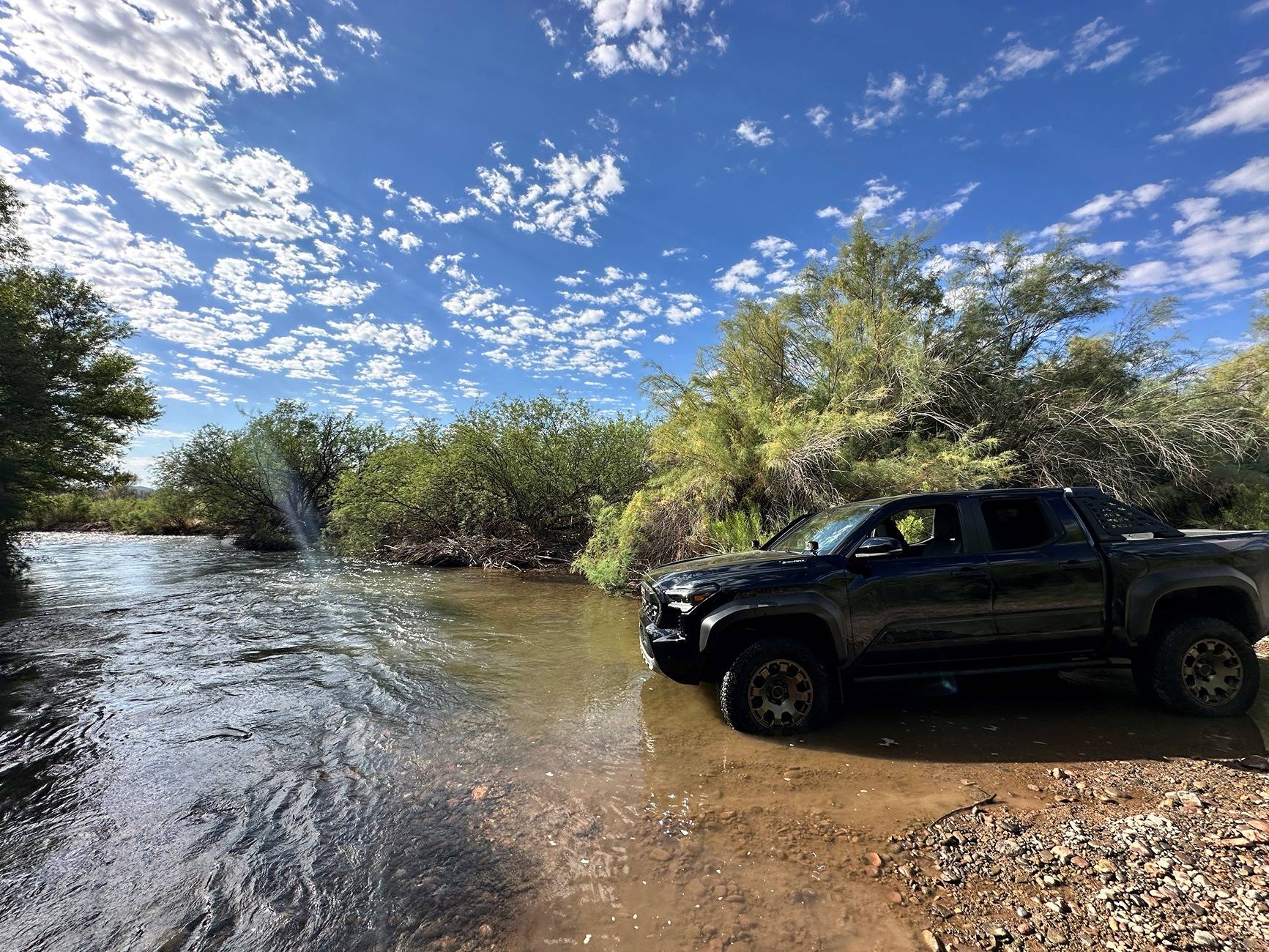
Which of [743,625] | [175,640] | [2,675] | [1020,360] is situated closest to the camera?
[743,625]

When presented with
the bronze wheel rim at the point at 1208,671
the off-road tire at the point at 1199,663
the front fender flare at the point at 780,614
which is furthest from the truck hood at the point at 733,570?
the bronze wheel rim at the point at 1208,671

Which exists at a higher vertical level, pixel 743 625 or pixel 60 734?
pixel 743 625

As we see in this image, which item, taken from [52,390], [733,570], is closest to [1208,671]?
[733,570]

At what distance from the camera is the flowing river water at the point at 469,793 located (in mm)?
2414

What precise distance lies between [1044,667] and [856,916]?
297 cm

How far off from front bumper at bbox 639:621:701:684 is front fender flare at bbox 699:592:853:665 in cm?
12

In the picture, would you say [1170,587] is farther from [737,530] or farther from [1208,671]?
[737,530]

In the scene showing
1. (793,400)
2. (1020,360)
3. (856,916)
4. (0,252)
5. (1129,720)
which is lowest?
(856,916)

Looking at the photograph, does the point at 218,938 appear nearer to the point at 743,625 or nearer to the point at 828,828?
the point at 828,828

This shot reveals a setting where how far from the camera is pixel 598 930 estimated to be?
7.62 feet

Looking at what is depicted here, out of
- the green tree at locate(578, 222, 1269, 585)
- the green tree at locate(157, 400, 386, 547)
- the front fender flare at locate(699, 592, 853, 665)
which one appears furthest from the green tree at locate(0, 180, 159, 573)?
the front fender flare at locate(699, 592, 853, 665)

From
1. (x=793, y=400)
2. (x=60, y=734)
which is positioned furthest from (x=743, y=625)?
(x=793, y=400)

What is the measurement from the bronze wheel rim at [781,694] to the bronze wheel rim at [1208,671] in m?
2.96

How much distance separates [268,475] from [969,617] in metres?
28.4
